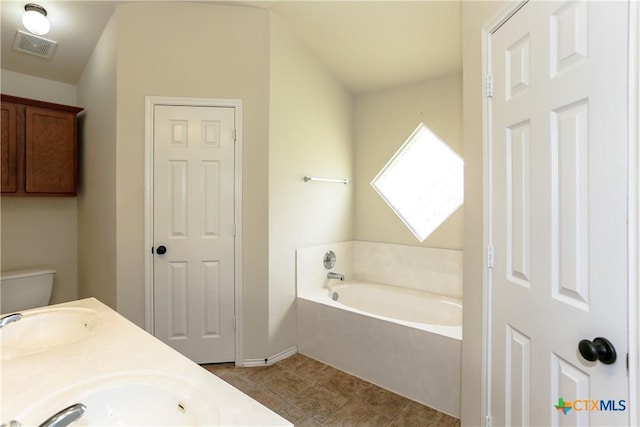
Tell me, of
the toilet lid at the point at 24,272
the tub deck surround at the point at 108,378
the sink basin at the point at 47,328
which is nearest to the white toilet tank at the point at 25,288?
the toilet lid at the point at 24,272

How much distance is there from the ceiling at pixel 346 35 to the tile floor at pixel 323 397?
8.84 feet

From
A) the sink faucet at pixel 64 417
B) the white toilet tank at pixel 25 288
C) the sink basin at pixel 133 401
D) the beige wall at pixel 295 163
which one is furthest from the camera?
the white toilet tank at pixel 25 288

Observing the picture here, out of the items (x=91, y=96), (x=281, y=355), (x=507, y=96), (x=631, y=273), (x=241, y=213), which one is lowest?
(x=281, y=355)

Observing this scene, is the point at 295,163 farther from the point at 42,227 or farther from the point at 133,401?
the point at 42,227

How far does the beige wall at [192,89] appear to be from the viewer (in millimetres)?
2297

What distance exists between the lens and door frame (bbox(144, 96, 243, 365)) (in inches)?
91.4

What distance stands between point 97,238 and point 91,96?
132 cm

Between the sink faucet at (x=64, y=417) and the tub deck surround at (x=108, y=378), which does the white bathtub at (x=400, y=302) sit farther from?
the sink faucet at (x=64, y=417)

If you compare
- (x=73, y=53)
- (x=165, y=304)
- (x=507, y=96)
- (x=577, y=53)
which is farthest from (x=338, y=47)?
(x=165, y=304)

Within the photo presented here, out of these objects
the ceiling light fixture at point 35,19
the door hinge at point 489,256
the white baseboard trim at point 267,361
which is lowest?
the white baseboard trim at point 267,361

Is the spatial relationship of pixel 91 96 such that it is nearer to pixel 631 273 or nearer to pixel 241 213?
pixel 241 213

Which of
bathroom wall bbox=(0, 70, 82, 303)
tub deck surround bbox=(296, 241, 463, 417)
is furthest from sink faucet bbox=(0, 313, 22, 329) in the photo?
bathroom wall bbox=(0, 70, 82, 303)

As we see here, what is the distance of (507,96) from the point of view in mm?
1276

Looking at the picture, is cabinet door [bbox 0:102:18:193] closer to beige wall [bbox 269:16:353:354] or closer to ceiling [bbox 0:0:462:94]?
ceiling [bbox 0:0:462:94]
